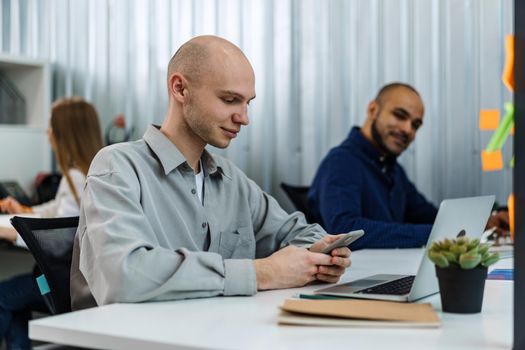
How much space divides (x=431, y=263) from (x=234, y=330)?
0.38 m

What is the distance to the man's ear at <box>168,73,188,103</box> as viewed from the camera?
5.78ft

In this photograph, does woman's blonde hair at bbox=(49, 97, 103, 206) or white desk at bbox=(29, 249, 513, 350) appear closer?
white desk at bbox=(29, 249, 513, 350)

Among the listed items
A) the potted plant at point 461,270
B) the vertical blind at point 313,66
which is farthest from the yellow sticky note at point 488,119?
the potted plant at point 461,270

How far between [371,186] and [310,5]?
1006 mm

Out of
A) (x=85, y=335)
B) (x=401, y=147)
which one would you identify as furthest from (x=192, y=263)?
(x=401, y=147)

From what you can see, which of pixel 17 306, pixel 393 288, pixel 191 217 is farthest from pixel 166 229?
pixel 17 306

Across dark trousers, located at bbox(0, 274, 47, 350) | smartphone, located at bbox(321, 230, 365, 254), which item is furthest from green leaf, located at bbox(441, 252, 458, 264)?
dark trousers, located at bbox(0, 274, 47, 350)

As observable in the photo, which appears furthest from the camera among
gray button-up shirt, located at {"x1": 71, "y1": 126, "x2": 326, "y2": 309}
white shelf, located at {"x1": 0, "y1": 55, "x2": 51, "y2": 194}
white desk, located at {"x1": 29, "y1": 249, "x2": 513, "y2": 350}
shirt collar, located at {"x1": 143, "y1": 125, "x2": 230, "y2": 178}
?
white shelf, located at {"x1": 0, "y1": 55, "x2": 51, "y2": 194}

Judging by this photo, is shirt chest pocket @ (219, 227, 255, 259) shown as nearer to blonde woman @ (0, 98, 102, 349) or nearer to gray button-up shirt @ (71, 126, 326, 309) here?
gray button-up shirt @ (71, 126, 326, 309)

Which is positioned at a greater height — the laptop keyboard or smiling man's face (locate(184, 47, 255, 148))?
smiling man's face (locate(184, 47, 255, 148))

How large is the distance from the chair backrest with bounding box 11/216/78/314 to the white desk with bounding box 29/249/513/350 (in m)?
0.36

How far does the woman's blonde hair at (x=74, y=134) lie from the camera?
323 cm

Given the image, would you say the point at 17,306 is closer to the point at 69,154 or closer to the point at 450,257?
the point at 69,154

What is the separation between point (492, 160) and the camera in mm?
3109
